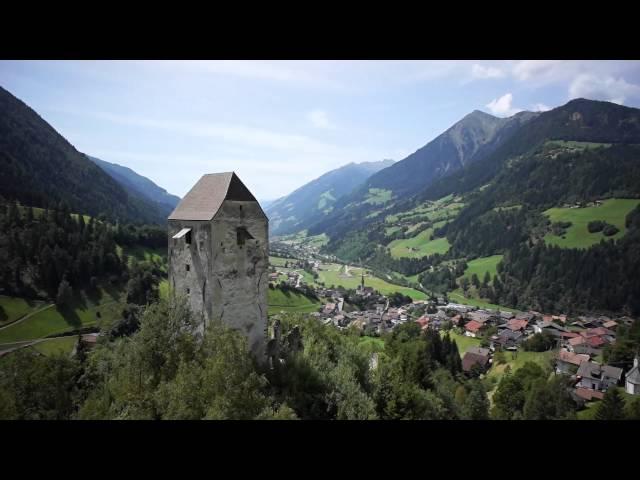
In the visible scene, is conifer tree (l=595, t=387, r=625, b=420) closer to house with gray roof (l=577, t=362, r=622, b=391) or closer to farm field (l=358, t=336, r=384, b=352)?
house with gray roof (l=577, t=362, r=622, b=391)

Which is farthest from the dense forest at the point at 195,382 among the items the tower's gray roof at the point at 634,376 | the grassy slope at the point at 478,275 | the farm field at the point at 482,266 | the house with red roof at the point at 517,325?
the farm field at the point at 482,266

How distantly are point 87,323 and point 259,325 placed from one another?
237 feet

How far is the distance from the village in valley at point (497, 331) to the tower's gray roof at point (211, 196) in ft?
109

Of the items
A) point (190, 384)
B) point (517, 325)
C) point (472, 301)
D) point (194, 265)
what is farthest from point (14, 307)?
point (472, 301)

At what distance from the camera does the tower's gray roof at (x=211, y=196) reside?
74.6 ft

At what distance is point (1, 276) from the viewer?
274 ft

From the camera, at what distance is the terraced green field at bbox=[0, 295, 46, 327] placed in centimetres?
7476

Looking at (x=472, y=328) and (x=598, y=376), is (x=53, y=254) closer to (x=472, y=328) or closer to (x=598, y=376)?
(x=472, y=328)

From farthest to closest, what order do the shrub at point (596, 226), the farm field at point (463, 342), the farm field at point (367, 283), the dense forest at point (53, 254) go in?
the farm field at point (367, 283)
the shrub at point (596, 226)
the farm field at point (463, 342)
the dense forest at point (53, 254)

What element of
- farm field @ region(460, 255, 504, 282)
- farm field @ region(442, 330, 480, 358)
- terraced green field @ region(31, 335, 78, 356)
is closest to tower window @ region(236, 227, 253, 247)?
terraced green field @ region(31, 335, 78, 356)

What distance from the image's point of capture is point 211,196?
23.6 m

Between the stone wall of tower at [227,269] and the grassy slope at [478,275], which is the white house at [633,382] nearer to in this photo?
the stone wall of tower at [227,269]

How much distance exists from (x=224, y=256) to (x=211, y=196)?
12.8ft
